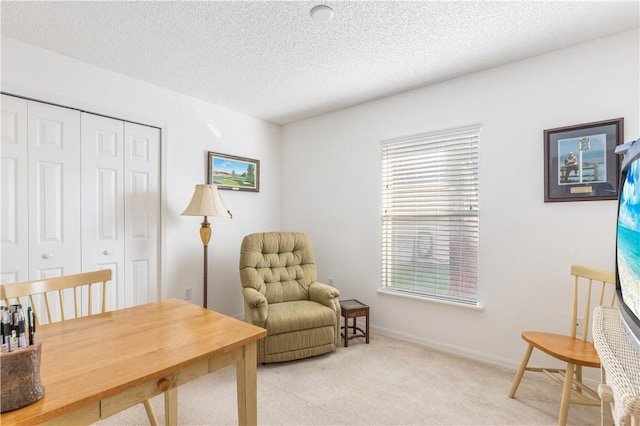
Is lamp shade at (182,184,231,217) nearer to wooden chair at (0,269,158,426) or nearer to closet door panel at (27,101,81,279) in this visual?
closet door panel at (27,101,81,279)

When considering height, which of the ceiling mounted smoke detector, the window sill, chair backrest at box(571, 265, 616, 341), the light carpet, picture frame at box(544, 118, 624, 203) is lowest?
the light carpet

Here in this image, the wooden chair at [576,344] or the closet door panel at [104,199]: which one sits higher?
the closet door panel at [104,199]

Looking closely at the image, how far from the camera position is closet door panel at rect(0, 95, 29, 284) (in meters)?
2.23

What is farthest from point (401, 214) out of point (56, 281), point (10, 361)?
point (10, 361)

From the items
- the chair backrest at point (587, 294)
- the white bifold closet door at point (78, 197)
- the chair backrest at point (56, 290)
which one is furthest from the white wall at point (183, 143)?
the chair backrest at point (587, 294)

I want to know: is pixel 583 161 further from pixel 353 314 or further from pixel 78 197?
pixel 78 197

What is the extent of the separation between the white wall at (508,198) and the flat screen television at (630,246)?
1.24 metres

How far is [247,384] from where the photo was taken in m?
1.31

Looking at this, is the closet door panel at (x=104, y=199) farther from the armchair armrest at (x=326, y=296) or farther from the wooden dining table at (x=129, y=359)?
the armchair armrest at (x=326, y=296)

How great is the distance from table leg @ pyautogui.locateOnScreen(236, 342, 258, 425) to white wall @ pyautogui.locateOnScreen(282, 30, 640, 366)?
6.89 feet

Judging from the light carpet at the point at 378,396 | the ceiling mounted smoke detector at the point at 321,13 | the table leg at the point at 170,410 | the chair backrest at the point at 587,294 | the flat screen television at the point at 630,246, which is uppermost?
the ceiling mounted smoke detector at the point at 321,13

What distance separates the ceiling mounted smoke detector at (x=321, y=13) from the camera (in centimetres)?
190

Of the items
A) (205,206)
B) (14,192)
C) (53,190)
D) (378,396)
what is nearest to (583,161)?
(378,396)

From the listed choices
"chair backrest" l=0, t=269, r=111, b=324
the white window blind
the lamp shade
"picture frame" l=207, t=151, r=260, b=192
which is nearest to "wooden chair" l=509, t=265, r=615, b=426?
the white window blind
